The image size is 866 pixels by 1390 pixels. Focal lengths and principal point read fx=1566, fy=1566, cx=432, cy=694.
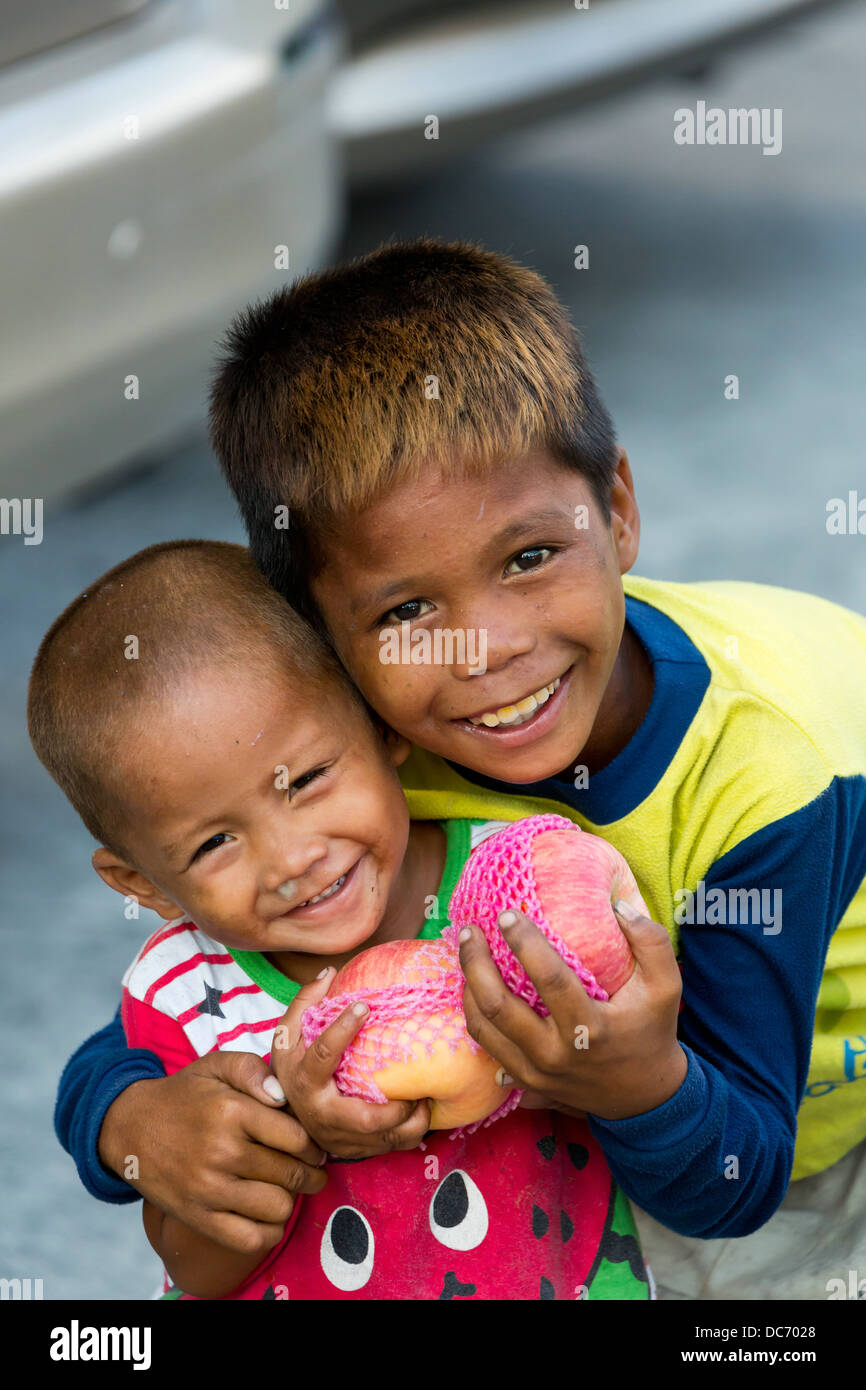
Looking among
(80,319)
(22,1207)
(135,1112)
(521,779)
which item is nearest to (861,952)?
(521,779)

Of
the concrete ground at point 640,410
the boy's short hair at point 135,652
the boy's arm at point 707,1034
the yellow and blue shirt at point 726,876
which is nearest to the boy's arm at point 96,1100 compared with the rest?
the yellow and blue shirt at point 726,876

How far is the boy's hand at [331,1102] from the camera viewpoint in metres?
A: 1.54

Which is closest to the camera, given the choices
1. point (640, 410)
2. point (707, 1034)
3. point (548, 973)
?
point (548, 973)

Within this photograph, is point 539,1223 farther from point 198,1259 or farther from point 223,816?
point 223,816

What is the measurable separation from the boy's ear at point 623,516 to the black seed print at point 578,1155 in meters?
0.68

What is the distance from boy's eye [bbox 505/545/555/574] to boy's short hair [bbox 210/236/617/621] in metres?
0.10

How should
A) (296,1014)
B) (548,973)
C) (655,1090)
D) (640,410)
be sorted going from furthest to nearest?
(640,410) → (296,1014) → (655,1090) → (548,973)

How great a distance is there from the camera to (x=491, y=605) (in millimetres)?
1603

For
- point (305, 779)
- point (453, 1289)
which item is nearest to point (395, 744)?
point (305, 779)

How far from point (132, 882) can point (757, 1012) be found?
0.72m

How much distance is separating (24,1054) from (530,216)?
12.9 feet

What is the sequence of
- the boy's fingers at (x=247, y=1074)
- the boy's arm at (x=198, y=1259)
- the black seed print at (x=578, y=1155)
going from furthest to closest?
the black seed print at (x=578, y=1155) → the boy's arm at (x=198, y=1259) → the boy's fingers at (x=247, y=1074)

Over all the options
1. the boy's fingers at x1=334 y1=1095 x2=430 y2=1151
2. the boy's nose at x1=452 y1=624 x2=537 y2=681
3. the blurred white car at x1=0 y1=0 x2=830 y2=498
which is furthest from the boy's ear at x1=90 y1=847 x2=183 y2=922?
the blurred white car at x1=0 y1=0 x2=830 y2=498

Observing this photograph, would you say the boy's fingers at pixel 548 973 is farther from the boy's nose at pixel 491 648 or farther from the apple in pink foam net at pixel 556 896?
the boy's nose at pixel 491 648
